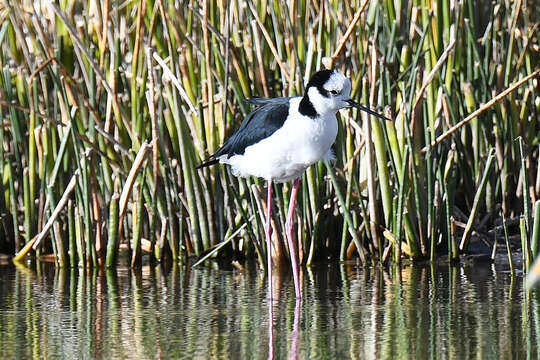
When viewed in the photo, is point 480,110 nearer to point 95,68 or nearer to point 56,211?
point 95,68

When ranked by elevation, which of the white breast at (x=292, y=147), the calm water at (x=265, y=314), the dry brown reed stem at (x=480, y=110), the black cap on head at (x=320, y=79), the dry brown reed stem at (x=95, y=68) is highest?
the dry brown reed stem at (x=95, y=68)

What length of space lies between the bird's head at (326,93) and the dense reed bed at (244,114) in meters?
0.59

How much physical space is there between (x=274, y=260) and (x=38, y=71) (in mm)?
1510

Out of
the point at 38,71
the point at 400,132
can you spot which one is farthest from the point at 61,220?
the point at 400,132

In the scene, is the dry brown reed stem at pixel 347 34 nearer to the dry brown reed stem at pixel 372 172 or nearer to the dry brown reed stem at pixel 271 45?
the dry brown reed stem at pixel 372 172

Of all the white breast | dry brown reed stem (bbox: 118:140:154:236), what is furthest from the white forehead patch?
dry brown reed stem (bbox: 118:140:154:236)

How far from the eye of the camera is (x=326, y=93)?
4660 millimetres

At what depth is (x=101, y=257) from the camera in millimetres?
5625

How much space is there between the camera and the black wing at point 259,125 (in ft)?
15.9

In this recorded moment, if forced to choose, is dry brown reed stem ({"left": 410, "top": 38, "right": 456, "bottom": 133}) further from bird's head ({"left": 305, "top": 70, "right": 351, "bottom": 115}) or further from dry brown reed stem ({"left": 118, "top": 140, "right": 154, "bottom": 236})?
dry brown reed stem ({"left": 118, "top": 140, "right": 154, "bottom": 236})

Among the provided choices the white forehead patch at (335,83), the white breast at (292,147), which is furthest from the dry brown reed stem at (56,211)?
the white forehead patch at (335,83)

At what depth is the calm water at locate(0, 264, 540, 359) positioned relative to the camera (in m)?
3.77

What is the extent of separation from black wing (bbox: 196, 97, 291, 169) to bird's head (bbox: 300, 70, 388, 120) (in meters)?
0.16

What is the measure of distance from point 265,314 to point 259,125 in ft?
2.93
